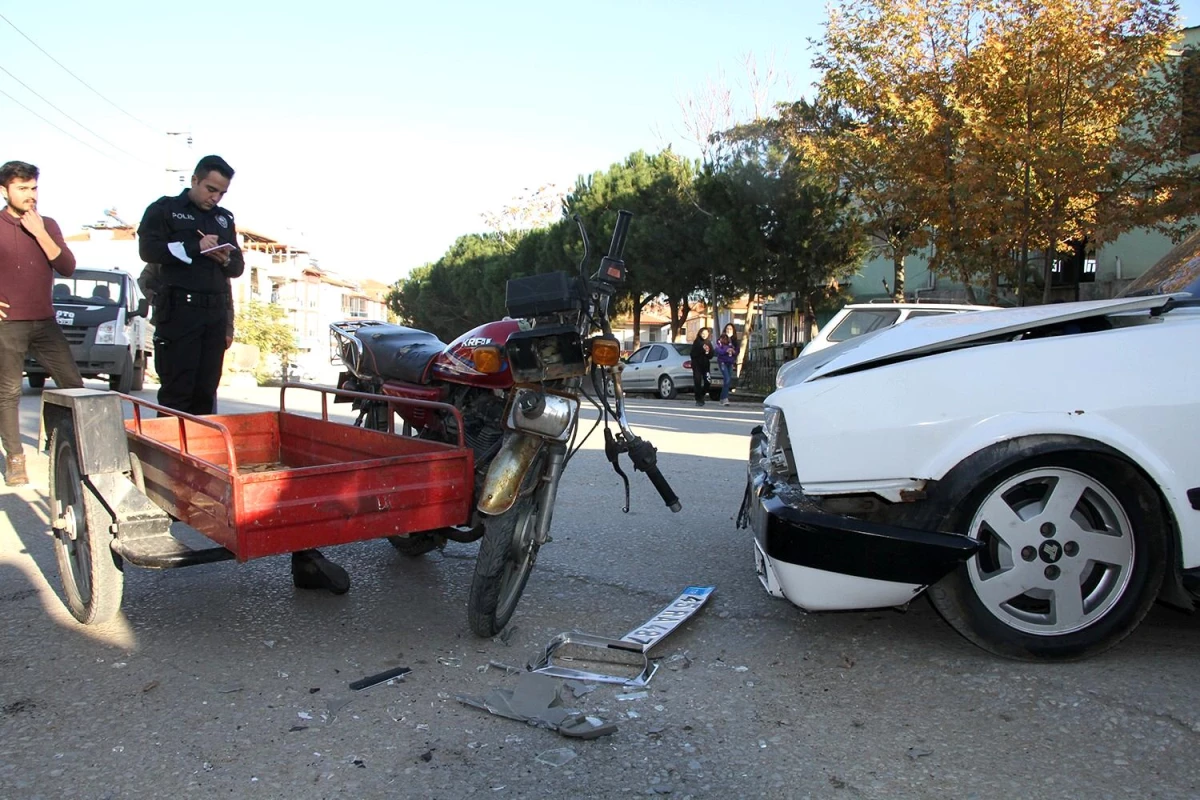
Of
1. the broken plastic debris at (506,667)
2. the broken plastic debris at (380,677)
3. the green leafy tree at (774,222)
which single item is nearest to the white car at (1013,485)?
the broken plastic debris at (506,667)

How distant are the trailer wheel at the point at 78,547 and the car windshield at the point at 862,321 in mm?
8784

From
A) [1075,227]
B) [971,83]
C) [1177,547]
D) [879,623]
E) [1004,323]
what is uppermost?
[971,83]

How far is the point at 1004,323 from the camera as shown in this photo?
3.42 meters

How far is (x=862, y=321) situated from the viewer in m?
11.9

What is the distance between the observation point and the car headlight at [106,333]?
1430cm

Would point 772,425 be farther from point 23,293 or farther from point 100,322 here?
point 100,322

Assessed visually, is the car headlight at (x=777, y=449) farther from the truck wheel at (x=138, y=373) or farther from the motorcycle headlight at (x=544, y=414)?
the truck wheel at (x=138, y=373)

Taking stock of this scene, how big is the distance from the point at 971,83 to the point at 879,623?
14721 millimetres

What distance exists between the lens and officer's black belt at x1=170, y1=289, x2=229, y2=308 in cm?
520

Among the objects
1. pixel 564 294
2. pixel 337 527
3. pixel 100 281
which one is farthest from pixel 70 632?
pixel 100 281

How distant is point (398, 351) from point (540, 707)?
125 inches

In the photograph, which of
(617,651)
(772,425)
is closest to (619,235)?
(772,425)

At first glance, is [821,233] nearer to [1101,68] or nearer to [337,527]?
[1101,68]

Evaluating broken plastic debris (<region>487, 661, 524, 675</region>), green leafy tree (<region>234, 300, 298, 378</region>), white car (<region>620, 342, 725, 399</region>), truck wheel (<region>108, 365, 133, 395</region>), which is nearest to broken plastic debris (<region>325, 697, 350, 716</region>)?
broken plastic debris (<region>487, 661, 524, 675</region>)
